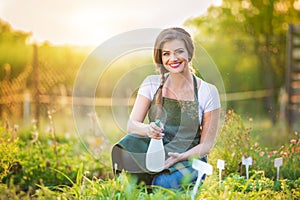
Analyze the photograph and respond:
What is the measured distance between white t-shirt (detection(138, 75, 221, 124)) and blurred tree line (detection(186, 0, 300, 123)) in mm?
5152

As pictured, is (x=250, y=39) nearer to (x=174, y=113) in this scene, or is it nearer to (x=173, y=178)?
(x=174, y=113)

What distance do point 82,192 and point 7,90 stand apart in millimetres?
5111

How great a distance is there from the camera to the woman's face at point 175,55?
9.32ft

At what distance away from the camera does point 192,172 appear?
286 centimetres

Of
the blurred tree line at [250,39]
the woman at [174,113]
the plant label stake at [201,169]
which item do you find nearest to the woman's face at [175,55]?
Result: the woman at [174,113]

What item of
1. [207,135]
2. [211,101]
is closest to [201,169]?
[207,135]

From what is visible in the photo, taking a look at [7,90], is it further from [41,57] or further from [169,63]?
[169,63]

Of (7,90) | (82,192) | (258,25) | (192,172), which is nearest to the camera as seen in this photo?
(82,192)

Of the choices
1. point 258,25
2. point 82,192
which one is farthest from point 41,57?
point 82,192

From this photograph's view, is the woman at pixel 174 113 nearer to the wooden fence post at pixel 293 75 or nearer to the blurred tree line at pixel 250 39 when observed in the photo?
the wooden fence post at pixel 293 75

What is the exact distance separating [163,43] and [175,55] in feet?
0.33

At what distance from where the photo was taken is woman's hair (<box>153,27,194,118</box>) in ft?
9.34

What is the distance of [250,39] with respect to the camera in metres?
8.38

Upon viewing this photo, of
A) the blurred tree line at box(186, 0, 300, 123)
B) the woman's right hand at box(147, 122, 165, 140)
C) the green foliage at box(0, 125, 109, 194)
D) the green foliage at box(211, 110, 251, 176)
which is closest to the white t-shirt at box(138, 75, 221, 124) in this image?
the woman's right hand at box(147, 122, 165, 140)
